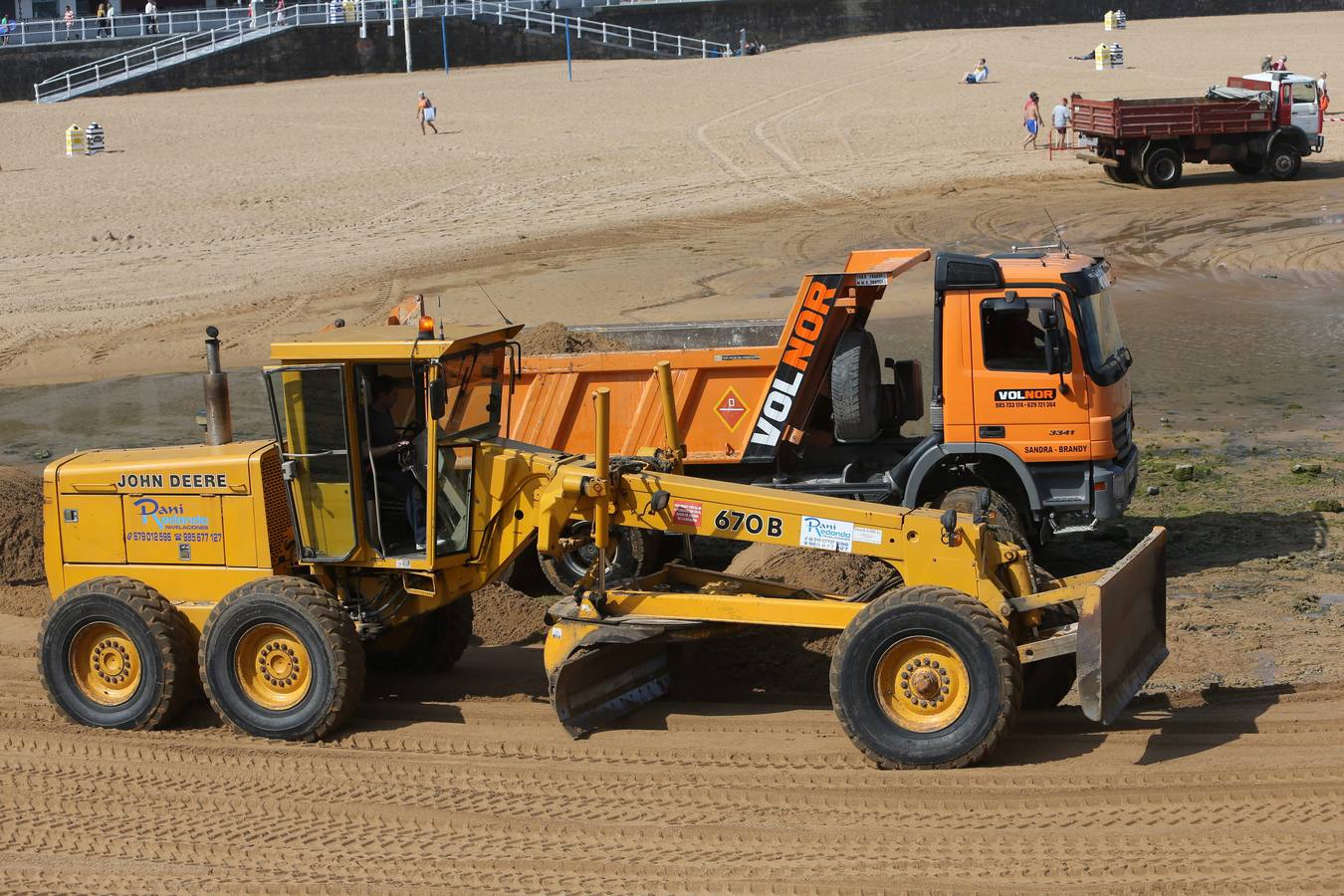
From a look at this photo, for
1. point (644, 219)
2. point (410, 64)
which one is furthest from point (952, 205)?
point (410, 64)

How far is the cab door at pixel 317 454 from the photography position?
874cm

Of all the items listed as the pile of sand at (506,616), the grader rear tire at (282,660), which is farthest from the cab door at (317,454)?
the pile of sand at (506,616)

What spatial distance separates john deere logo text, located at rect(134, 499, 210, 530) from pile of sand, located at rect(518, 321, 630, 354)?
535 cm

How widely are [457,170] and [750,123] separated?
26.8 ft

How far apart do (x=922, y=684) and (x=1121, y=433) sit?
15.5 ft

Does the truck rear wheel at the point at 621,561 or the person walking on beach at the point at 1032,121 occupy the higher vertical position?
the person walking on beach at the point at 1032,121

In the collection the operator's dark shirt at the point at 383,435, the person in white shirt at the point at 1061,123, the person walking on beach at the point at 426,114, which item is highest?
the person walking on beach at the point at 426,114

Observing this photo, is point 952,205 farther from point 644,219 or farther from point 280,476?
point 280,476

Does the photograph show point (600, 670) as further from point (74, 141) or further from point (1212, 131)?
point (74, 141)

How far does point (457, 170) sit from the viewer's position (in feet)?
110

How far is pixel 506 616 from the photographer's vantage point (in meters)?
12.0

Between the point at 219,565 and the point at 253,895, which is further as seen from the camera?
the point at 219,565

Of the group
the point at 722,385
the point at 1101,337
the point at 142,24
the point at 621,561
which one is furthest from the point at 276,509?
the point at 142,24

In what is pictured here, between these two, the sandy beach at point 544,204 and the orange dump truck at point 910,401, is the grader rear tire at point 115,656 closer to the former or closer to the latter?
the orange dump truck at point 910,401
